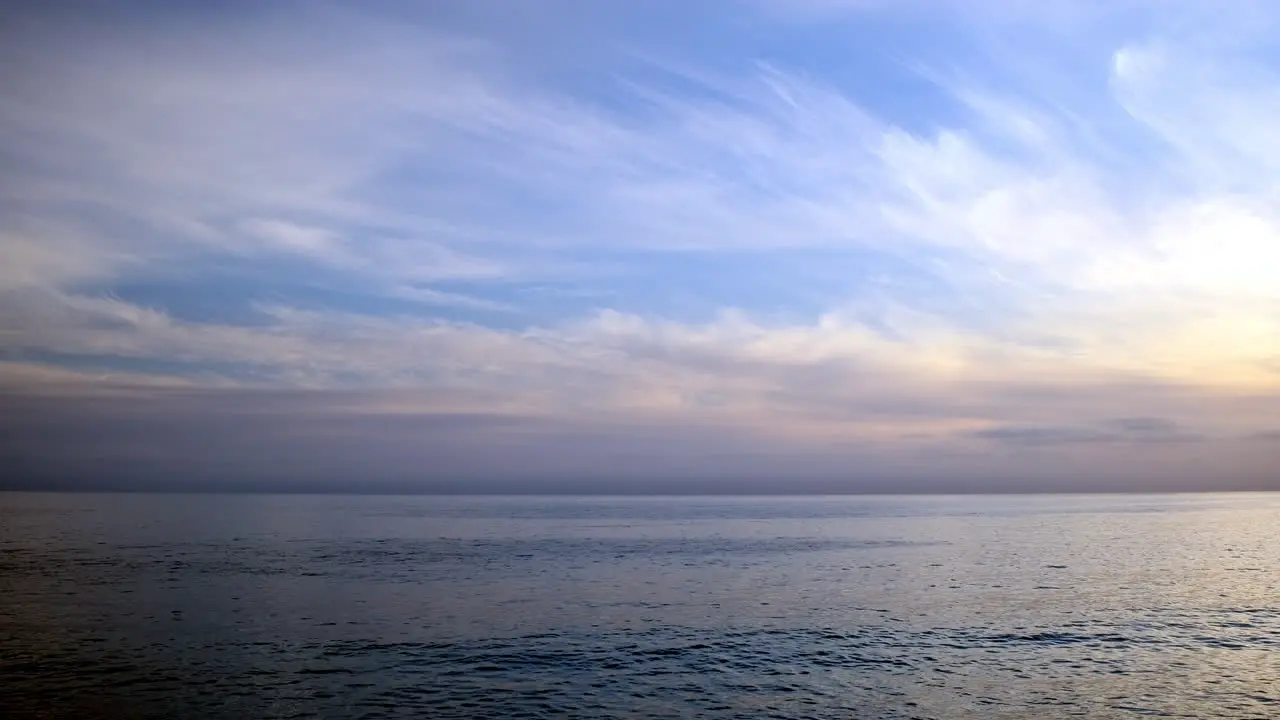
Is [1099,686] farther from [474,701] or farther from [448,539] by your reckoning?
[448,539]

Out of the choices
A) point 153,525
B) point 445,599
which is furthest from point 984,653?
point 153,525

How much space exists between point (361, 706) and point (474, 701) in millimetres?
3935

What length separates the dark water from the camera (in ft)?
104

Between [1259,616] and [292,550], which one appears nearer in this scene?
[1259,616]

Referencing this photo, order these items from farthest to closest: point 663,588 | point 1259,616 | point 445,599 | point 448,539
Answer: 1. point 448,539
2. point 663,588
3. point 445,599
4. point 1259,616

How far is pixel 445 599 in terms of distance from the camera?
5625cm

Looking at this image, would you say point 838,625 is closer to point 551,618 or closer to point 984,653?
point 984,653

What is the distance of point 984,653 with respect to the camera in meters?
40.1

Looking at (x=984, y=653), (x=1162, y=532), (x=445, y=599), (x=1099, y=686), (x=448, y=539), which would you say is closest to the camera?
(x=1099, y=686)

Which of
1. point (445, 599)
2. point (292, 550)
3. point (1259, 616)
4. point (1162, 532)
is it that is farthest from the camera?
point (1162, 532)

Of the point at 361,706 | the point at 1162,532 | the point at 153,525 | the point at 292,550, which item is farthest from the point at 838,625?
the point at 153,525

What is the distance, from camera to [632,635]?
1742 inches

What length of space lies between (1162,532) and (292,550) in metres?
129

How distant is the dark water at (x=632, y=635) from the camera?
3156 centimetres
